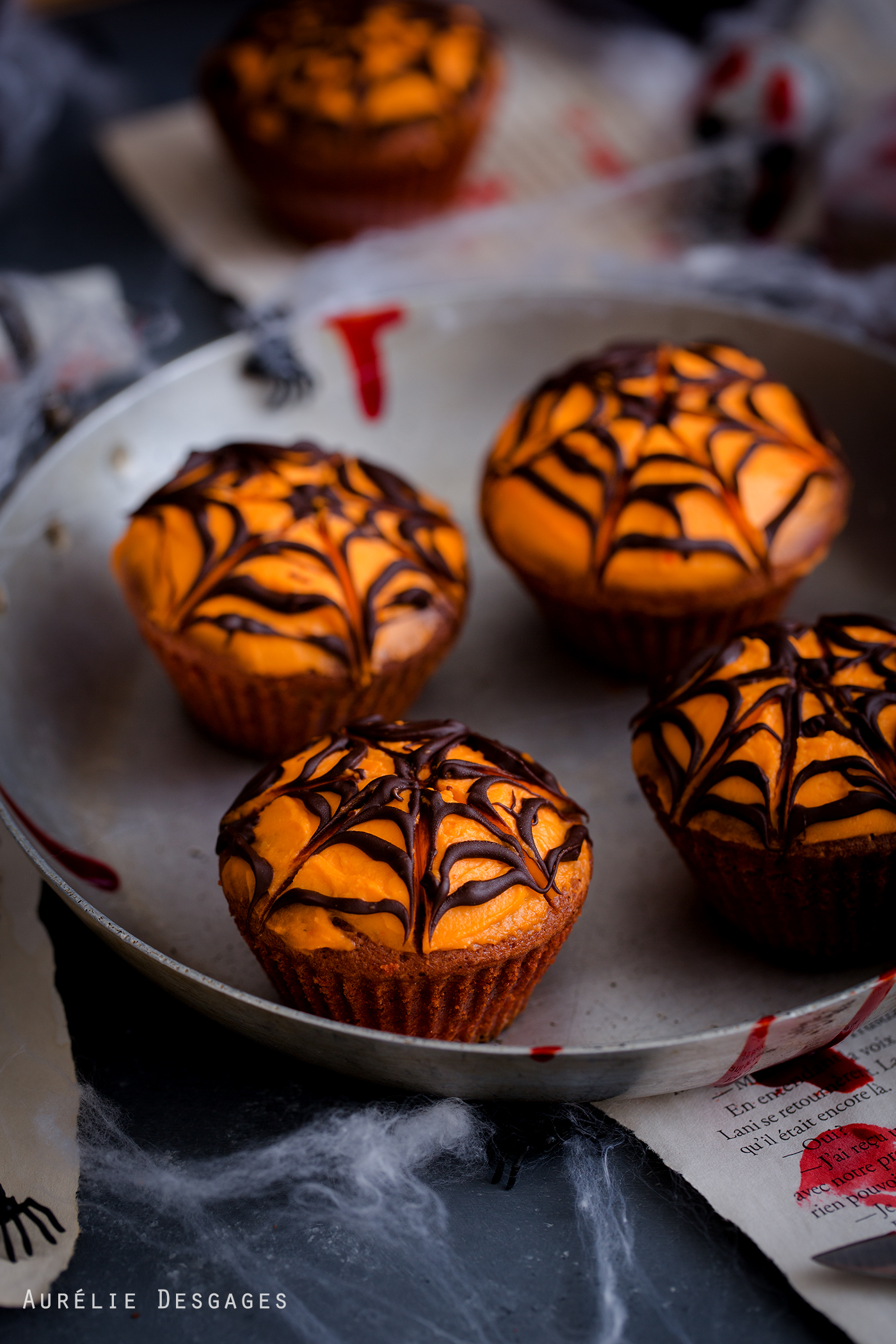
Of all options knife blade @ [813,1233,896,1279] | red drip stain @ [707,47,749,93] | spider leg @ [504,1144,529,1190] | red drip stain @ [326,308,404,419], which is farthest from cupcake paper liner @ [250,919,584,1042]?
red drip stain @ [707,47,749,93]

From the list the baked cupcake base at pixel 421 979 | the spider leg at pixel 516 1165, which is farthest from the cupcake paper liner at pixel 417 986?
the spider leg at pixel 516 1165

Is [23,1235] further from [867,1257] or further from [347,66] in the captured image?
[347,66]

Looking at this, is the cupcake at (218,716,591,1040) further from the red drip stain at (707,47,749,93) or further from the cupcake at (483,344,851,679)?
the red drip stain at (707,47,749,93)

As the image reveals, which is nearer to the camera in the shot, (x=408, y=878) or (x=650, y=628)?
(x=408, y=878)

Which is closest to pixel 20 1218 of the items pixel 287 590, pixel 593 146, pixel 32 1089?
pixel 32 1089

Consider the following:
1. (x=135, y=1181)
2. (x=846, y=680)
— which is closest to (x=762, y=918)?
(x=846, y=680)

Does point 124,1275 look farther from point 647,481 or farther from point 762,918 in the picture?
point 647,481
